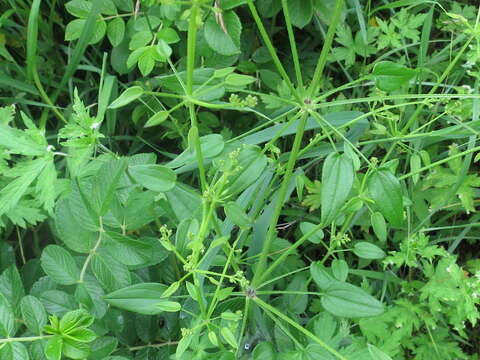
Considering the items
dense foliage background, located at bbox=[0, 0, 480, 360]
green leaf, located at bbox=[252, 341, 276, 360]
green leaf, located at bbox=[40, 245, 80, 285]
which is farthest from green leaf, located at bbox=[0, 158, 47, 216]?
green leaf, located at bbox=[252, 341, 276, 360]

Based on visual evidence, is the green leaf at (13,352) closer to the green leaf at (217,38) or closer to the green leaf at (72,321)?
the green leaf at (72,321)

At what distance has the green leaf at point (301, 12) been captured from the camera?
163 cm

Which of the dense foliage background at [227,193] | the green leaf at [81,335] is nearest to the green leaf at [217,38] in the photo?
the dense foliage background at [227,193]

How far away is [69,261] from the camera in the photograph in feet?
3.97

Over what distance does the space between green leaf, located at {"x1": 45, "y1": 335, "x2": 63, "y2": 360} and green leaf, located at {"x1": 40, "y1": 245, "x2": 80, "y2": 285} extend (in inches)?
7.8

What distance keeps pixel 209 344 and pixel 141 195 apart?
0.37 metres

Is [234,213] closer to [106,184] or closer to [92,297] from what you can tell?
[106,184]

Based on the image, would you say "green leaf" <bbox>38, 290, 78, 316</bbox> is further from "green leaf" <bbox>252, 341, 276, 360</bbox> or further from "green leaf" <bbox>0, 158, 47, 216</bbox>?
"green leaf" <bbox>252, 341, 276, 360</bbox>

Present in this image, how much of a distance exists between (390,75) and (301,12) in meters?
0.80

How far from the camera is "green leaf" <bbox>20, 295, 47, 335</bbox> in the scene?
1.11 m

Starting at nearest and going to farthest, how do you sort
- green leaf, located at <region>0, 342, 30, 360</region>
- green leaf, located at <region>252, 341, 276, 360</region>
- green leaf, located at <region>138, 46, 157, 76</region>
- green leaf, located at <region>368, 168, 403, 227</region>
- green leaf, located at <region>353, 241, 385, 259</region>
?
green leaf, located at <region>368, 168, 403, 227</region>, green leaf, located at <region>0, 342, 30, 360</region>, green leaf, located at <region>252, 341, 276, 360</region>, green leaf, located at <region>353, 241, 385, 259</region>, green leaf, located at <region>138, 46, 157, 76</region>

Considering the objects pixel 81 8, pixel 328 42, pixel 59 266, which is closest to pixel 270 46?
pixel 328 42

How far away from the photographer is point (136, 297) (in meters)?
1.07

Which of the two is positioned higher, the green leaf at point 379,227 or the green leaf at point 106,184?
the green leaf at point 106,184
